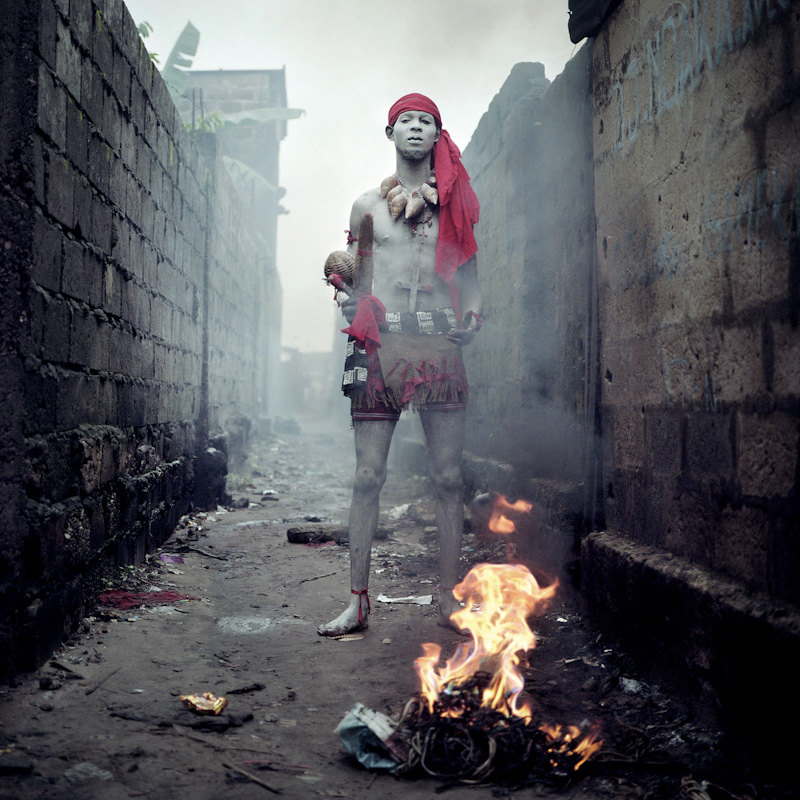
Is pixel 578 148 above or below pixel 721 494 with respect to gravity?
above

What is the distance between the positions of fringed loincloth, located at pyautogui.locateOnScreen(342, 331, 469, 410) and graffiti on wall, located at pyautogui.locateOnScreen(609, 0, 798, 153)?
1235 millimetres

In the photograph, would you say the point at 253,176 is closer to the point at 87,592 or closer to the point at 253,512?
the point at 253,512

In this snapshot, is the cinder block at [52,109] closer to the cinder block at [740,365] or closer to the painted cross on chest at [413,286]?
the painted cross on chest at [413,286]

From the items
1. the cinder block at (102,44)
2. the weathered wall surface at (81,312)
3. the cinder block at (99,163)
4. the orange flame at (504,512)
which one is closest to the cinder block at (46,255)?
the weathered wall surface at (81,312)

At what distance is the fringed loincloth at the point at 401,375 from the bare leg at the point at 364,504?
5.1 inches

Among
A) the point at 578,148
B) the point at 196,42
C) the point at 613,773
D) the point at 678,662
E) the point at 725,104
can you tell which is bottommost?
the point at 613,773

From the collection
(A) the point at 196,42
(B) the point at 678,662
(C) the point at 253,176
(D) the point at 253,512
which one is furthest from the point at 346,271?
(C) the point at 253,176

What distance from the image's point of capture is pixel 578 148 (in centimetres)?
390

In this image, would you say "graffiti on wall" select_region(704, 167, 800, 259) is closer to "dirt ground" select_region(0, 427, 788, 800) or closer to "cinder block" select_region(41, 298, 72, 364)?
"dirt ground" select_region(0, 427, 788, 800)

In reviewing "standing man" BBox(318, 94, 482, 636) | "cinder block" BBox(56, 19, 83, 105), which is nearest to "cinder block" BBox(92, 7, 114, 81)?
"cinder block" BBox(56, 19, 83, 105)

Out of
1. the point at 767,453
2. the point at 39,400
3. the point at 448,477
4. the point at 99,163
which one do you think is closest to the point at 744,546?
the point at 767,453

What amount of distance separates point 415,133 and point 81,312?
1719 mm

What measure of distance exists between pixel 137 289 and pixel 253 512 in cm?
307

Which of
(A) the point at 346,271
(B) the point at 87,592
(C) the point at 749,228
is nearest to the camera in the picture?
(C) the point at 749,228
